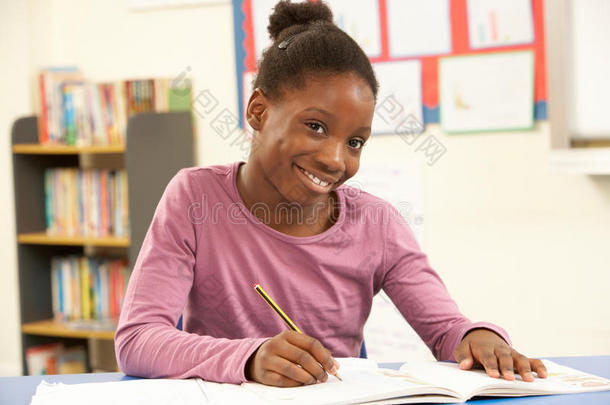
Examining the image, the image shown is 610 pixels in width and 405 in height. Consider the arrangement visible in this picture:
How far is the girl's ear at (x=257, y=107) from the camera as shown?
3.61ft

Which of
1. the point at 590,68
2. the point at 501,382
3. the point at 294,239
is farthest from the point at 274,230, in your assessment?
the point at 590,68

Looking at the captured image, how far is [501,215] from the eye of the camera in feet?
7.49

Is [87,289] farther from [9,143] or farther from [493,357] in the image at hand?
[493,357]

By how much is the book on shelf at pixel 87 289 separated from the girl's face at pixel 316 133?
69.8 inches

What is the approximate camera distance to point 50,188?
2705 millimetres

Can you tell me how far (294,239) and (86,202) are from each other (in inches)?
69.6

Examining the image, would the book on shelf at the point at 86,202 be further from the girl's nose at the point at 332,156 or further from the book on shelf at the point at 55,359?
the girl's nose at the point at 332,156

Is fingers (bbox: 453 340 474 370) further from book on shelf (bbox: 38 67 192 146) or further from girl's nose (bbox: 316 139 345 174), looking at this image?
book on shelf (bbox: 38 67 192 146)

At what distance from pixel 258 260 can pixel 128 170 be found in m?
1.44

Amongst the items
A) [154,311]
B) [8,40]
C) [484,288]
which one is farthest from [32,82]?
[154,311]

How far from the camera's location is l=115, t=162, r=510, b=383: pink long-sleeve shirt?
1.03 metres

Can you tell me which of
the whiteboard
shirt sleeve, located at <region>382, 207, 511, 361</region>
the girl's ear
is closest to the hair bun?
the girl's ear

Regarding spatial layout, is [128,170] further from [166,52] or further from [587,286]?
[587,286]

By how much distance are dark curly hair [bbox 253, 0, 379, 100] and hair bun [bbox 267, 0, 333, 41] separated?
0.12 feet
